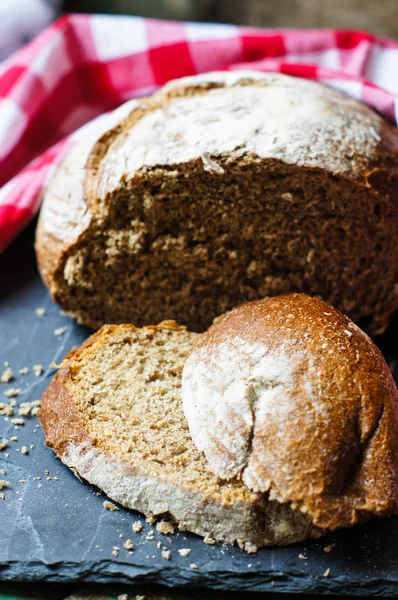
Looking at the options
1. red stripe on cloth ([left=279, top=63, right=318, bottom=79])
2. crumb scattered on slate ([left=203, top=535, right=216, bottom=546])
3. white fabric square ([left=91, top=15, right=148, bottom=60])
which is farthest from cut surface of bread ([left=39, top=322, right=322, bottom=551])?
white fabric square ([left=91, top=15, right=148, bottom=60])

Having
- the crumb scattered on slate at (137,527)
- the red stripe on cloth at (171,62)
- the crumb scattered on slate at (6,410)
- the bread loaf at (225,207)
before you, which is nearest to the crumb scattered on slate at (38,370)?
the crumb scattered on slate at (6,410)

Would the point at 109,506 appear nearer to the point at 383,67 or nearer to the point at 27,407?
the point at 27,407

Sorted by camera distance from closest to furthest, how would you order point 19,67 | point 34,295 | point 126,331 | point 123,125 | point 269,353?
point 269,353
point 126,331
point 123,125
point 34,295
point 19,67

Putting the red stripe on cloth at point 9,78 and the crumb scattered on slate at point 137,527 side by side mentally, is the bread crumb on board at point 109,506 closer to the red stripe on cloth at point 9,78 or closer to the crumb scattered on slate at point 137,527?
the crumb scattered on slate at point 137,527

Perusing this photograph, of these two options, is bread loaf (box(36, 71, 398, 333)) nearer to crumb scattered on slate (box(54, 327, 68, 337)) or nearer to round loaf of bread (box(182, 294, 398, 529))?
crumb scattered on slate (box(54, 327, 68, 337))

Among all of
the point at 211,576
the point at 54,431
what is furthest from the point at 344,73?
the point at 211,576

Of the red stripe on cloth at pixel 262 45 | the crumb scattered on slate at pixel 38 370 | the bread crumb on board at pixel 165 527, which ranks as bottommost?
the bread crumb on board at pixel 165 527

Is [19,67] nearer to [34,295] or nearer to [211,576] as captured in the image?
[34,295]
